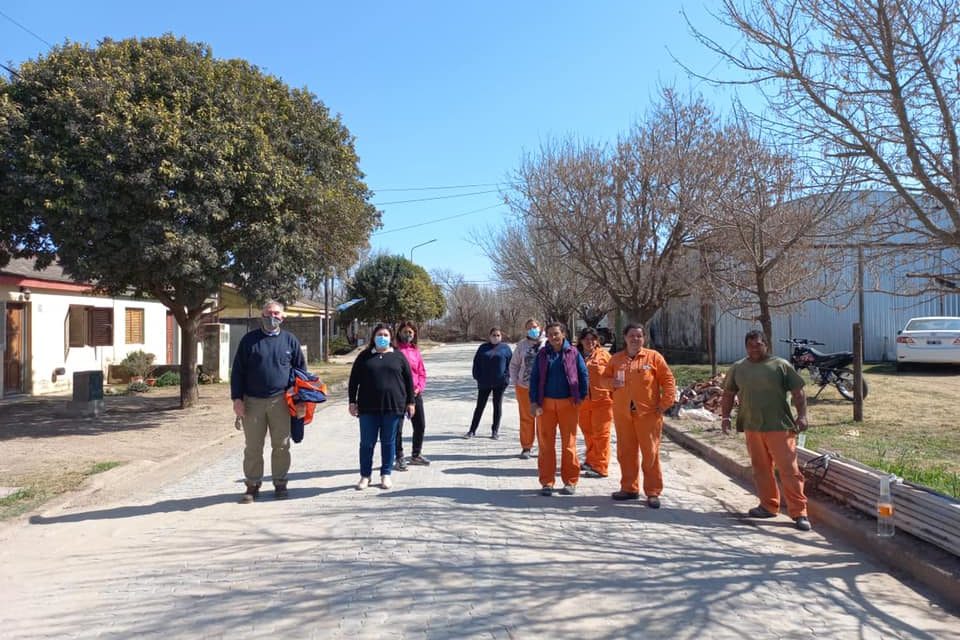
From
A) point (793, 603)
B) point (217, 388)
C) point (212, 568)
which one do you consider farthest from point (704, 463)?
point (217, 388)

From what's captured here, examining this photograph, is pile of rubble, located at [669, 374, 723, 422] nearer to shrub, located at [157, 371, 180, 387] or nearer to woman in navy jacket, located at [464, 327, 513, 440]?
woman in navy jacket, located at [464, 327, 513, 440]

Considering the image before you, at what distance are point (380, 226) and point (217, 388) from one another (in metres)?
6.79

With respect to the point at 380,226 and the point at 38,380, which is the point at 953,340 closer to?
the point at 380,226

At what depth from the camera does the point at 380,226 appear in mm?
18531

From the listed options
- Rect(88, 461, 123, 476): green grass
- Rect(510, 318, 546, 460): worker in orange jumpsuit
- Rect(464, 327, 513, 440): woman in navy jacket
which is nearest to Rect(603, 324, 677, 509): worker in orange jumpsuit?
Rect(510, 318, 546, 460): worker in orange jumpsuit

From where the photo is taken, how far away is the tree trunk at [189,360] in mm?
Answer: 15320

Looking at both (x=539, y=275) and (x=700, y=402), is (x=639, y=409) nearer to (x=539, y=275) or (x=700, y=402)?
(x=700, y=402)

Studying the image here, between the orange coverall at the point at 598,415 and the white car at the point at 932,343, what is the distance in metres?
13.4

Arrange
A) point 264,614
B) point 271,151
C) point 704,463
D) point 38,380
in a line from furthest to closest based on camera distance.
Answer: point 38,380
point 271,151
point 704,463
point 264,614

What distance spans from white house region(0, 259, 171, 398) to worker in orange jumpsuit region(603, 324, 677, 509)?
39.9 feet

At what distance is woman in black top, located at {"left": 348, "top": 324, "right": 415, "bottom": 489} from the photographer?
26.0ft

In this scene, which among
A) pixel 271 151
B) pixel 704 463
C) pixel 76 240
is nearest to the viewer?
pixel 704 463

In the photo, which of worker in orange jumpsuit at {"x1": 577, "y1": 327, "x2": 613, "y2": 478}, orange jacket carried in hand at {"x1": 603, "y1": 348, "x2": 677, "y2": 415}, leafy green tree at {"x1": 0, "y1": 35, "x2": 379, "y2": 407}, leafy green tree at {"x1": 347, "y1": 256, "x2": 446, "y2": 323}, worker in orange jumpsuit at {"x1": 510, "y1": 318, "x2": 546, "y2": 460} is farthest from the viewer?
leafy green tree at {"x1": 347, "y1": 256, "x2": 446, "y2": 323}

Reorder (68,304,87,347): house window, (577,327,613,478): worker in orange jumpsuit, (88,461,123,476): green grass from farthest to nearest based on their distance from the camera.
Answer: (68,304,87,347): house window, (88,461,123,476): green grass, (577,327,613,478): worker in orange jumpsuit
